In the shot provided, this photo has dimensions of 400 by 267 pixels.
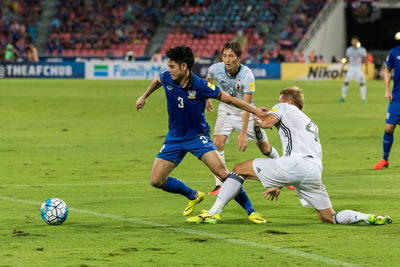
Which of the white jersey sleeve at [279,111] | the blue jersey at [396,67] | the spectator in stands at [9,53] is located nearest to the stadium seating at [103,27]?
the spectator in stands at [9,53]

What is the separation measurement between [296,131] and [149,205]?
8.21 feet

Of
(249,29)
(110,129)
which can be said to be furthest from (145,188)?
(249,29)

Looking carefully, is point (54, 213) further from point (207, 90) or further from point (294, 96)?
point (294, 96)

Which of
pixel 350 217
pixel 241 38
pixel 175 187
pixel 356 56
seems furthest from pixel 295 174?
pixel 241 38

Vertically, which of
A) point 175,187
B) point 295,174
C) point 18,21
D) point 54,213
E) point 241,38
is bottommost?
point 54,213

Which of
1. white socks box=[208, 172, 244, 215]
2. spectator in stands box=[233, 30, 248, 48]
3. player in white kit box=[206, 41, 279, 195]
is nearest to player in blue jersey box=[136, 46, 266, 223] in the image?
white socks box=[208, 172, 244, 215]

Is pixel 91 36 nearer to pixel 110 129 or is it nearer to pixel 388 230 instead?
pixel 110 129

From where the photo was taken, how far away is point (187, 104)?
822 centimetres

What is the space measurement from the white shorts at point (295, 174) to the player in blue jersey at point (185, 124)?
1.72 ft

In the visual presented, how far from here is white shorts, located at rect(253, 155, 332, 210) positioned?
7578 millimetres

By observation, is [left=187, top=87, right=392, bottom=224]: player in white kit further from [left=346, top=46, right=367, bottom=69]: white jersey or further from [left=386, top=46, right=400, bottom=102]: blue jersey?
[left=346, top=46, right=367, bottom=69]: white jersey

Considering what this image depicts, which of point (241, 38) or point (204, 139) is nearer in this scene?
point (204, 139)

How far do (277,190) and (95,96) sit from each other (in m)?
22.6

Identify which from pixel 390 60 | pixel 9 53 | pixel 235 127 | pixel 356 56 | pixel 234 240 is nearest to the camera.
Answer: pixel 234 240
